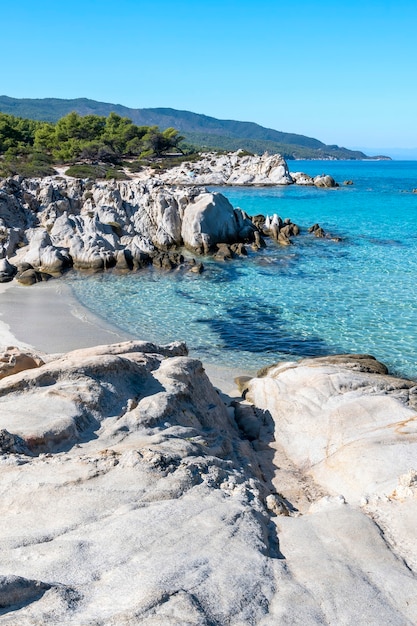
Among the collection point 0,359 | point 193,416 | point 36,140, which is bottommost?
point 193,416

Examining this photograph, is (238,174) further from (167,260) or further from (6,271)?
(6,271)

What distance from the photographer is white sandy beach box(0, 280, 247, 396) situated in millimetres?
18922

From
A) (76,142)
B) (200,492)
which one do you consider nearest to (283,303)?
(200,492)

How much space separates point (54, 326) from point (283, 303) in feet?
35.3

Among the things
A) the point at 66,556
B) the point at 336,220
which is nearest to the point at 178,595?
the point at 66,556

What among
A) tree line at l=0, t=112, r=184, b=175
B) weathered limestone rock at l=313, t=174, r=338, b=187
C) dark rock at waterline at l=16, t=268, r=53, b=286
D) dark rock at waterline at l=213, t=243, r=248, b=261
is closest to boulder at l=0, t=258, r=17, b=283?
dark rock at waterline at l=16, t=268, r=53, b=286

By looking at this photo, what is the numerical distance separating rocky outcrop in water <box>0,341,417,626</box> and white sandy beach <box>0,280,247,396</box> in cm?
466

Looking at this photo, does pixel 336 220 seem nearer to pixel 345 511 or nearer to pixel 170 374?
pixel 170 374

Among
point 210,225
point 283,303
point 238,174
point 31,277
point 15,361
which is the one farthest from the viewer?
point 238,174

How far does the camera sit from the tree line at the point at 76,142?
87625 mm

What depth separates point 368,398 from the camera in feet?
40.5

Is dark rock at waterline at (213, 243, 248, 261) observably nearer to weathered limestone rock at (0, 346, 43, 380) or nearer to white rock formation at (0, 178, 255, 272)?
white rock formation at (0, 178, 255, 272)

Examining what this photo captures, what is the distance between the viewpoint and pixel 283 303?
2572cm

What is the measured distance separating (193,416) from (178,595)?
6.00 metres
